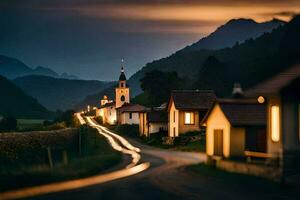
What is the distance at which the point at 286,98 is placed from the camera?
25.9m

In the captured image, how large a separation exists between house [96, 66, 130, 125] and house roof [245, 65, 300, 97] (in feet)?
390

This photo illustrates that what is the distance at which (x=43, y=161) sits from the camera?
38.3 meters

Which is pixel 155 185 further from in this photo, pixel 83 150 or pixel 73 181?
pixel 83 150

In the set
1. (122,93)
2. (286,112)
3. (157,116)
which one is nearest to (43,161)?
(286,112)

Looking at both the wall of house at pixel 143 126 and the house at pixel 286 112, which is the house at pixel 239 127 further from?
the wall of house at pixel 143 126

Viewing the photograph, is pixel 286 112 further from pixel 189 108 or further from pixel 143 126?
pixel 143 126

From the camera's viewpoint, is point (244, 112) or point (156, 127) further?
point (156, 127)

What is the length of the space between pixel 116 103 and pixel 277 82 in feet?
448

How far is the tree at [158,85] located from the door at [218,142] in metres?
74.1

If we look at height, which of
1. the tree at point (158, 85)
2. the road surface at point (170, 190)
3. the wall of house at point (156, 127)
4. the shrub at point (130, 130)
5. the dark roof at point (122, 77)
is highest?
the dark roof at point (122, 77)

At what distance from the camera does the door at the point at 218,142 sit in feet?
114

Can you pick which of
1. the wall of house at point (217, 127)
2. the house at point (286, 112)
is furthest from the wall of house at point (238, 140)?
the house at point (286, 112)

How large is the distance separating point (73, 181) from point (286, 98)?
32.0 ft

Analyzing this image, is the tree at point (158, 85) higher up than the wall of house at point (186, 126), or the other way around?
the tree at point (158, 85)
